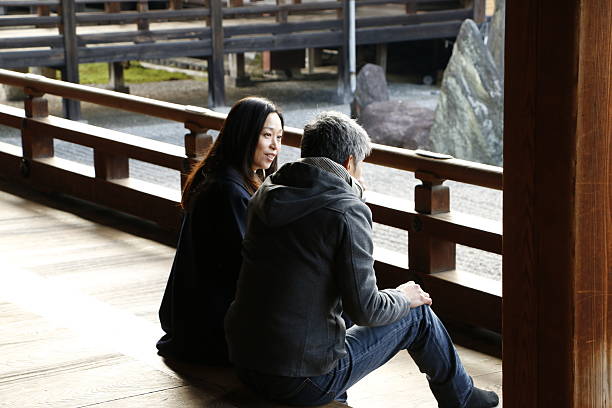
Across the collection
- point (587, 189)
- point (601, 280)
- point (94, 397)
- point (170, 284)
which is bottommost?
point (94, 397)

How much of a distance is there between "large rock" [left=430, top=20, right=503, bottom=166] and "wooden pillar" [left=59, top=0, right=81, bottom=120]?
4851 millimetres

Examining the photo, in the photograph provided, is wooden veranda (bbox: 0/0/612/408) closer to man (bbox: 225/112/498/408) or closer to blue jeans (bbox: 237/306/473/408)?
man (bbox: 225/112/498/408)

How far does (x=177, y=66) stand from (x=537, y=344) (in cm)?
1888

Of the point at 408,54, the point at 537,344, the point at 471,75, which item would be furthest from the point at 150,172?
the point at 537,344

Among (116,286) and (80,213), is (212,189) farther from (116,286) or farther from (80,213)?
(80,213)

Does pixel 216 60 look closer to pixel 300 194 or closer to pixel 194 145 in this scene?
pixel 194 145

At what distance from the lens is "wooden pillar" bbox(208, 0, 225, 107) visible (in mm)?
15672

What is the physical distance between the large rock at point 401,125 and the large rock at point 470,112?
289mm

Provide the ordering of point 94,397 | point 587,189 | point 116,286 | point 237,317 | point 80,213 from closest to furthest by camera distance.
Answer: point 587,189 < point 237,317 < point 94,397 < point 116,286 < point 80,213

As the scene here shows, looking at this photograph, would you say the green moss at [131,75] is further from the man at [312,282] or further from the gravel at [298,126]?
the man at [312,282]

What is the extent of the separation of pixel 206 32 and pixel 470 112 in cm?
408

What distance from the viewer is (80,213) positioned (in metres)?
6.40

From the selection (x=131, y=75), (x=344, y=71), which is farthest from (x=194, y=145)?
(x=131, y=75)

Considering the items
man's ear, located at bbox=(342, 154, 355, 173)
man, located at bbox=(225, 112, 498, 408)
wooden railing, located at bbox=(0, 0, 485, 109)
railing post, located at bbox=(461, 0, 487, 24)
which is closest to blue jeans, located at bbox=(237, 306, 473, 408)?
man, located at bbox=(225, 112, 498, 408)
